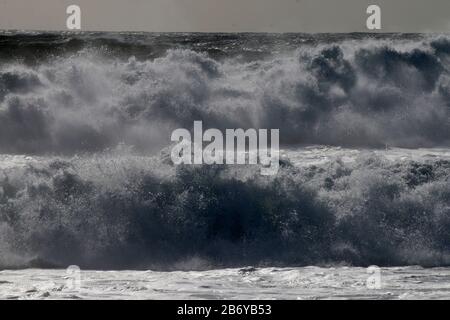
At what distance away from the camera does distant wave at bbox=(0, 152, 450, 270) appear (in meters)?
8.76

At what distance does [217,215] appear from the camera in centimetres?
948

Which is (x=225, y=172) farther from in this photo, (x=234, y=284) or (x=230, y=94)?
(x=230, y=94)

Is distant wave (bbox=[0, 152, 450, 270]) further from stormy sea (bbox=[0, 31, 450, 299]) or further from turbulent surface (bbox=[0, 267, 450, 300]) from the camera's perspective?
turbulent surface (bbox=[0, 267, 450, 300])

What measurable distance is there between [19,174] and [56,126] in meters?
3.17

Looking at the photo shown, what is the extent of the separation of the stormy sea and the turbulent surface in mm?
30

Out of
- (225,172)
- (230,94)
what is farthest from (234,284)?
(230,94)

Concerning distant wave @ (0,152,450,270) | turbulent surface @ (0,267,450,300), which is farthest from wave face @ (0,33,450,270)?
turbulent surface @ (0,267,450,300)

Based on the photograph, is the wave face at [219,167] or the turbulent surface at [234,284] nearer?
the turbulent surface at [234,284]

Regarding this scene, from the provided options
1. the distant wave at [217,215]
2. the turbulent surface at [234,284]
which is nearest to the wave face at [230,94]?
the distant wave at [217,215]

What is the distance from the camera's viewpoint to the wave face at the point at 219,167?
897 centimetres

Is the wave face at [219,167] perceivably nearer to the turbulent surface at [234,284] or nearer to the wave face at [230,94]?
the wave face at [230,94]

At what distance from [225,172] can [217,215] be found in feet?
2.26

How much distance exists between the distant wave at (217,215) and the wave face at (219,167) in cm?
2
